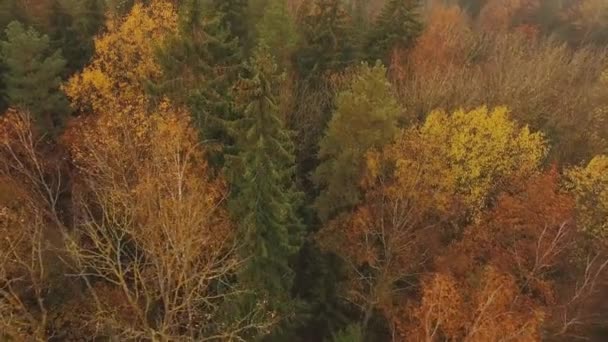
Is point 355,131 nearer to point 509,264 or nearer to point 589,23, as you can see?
point 509,264

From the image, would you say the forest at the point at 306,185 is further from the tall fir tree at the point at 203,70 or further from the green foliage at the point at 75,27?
the green foliage at the point at 75,27

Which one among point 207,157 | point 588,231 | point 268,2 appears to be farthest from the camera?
point 268,2

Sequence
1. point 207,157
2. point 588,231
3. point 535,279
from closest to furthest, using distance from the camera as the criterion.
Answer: point 535,279
point 588,231
point 207,157

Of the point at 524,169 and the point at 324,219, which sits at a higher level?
the point at 524,169

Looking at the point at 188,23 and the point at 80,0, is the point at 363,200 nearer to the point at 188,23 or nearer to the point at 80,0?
the point at 188,23

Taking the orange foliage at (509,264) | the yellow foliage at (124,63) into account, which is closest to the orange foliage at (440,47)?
the orange foliage at (509,264)

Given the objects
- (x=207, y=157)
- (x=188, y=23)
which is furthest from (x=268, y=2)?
(x=207, y=157)

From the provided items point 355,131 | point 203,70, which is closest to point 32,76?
point 203,70
